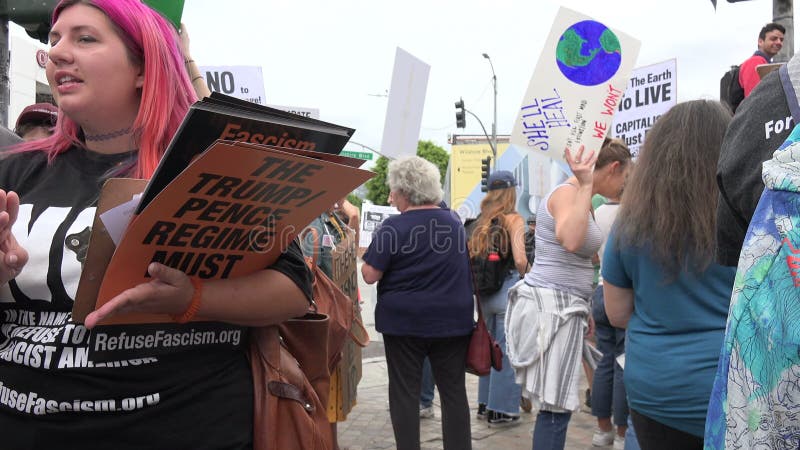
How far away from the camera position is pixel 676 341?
96.2 inches

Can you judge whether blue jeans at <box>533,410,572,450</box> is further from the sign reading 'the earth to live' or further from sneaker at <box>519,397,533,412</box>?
sneaker at <box>519,397,533,412</box>

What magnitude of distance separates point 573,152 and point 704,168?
5.67 ft

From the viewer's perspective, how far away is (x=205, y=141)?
131cm

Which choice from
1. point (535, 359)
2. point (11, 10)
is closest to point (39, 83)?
point (11, 10)

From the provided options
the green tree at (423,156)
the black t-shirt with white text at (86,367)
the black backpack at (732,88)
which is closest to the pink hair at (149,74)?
the black t-shirt with white text at (86,367)

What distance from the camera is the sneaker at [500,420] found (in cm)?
573

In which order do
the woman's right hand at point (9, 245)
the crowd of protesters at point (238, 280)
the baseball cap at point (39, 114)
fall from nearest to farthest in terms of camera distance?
the crowd of protesters at point (238, 280) → the woman's right hand at point (9, 245) → the baseball cap at point (39, 114)

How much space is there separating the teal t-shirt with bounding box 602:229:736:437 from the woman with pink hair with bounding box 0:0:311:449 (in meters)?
1.41

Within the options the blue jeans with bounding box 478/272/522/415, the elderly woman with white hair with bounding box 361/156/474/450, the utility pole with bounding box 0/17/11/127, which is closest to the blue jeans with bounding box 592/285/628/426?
the blue jeans with bounding box 478/272/522/415

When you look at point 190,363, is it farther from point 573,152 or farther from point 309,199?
point 573,152

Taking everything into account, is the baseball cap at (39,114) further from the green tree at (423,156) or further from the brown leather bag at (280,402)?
the green tree at (423,156)

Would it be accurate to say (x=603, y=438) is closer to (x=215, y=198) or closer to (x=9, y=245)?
(x=215, y=198)

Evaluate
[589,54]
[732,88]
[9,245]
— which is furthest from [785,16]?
[9,245]

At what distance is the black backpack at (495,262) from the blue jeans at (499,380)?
0.41 ft
